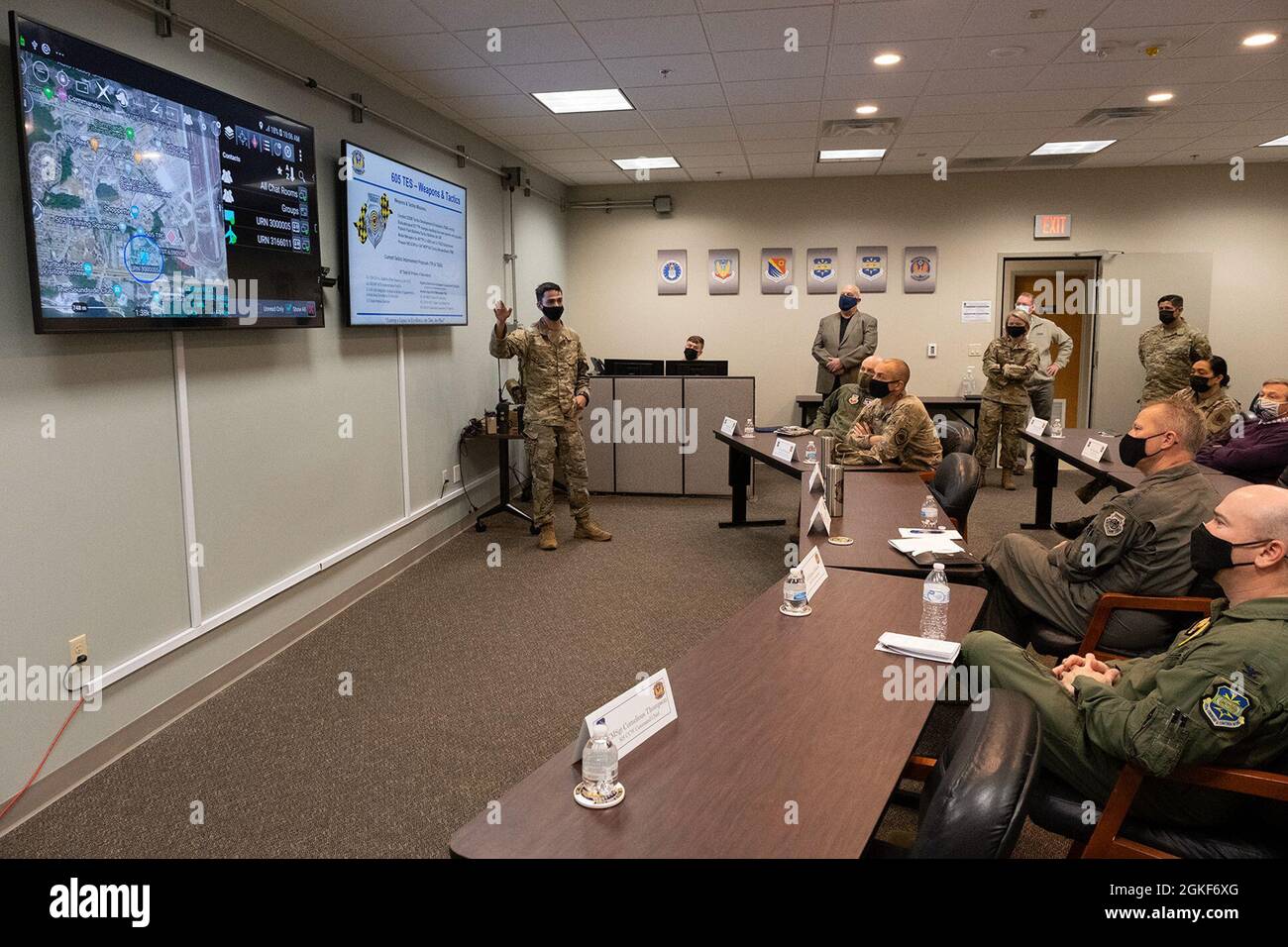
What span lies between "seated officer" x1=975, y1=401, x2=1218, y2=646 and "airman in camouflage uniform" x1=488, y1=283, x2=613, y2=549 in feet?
10.8

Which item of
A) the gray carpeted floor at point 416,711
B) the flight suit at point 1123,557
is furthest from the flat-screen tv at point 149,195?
the flight suit at point 1123,557

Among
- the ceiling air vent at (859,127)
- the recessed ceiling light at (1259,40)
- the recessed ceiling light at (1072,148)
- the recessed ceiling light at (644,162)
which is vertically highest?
the recessed ceiling light at (644,162)

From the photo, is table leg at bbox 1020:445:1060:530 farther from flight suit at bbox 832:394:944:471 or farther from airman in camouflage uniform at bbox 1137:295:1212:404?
airman in camouflage uniform at bbox 1137:295:1212:404

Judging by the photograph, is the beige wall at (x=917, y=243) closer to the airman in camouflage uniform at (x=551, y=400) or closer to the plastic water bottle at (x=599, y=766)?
the airman in camouflage uniform at (x=551, y=400)

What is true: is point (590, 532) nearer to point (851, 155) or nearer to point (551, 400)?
point (551, 400)

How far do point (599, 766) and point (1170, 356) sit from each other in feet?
26.9

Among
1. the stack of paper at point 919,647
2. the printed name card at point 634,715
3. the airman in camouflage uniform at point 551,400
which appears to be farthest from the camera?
the airman in camouflage uniform at point 551,400

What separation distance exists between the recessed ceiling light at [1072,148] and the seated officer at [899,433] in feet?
12.6

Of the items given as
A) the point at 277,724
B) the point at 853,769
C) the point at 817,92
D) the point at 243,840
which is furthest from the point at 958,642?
the point at 817,92

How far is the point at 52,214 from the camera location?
265 cm

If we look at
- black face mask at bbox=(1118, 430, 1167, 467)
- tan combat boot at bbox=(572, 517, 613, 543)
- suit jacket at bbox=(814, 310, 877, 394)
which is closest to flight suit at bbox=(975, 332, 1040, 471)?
suit jacket at bbox=(814, 310, 877, 394)

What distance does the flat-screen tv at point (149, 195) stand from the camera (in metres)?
2.62

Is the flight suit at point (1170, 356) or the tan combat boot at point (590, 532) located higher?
the flight suit at point (1170, 356)

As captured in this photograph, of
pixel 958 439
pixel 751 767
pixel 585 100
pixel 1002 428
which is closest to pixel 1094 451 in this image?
pixel 958 439
